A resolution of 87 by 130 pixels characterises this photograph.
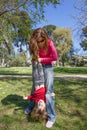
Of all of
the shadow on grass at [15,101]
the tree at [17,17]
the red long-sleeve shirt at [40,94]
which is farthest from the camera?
the tree at [17,17]

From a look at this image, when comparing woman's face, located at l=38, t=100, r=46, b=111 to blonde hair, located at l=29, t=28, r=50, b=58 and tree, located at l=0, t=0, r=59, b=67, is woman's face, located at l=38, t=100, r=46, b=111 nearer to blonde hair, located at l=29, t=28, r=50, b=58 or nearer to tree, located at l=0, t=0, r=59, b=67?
blonde hair, located at l=29, t=28, r=50, b=58

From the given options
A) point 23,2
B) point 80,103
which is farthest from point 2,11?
point 80,103

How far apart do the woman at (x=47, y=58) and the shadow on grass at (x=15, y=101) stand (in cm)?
148

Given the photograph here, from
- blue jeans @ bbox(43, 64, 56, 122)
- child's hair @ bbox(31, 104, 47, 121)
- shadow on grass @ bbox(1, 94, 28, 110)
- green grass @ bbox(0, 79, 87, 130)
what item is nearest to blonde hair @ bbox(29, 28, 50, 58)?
blue jeans @ bbox(43, 64, 56, 122)

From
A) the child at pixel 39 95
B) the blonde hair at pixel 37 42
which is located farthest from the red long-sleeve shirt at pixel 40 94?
the blonde hair at pixel 37 42

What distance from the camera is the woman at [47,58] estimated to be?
6496mm

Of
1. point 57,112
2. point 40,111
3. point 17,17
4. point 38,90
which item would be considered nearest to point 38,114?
point 40,111

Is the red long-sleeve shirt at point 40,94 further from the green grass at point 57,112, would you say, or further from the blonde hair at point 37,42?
the blonde hair at point 37,42

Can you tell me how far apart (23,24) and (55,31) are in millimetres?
66690

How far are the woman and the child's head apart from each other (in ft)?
0.29

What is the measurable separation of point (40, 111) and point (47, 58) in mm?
1132

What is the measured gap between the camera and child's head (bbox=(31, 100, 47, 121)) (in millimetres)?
6539

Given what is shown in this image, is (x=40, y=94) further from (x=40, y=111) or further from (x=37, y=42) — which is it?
(x=37, y=42)

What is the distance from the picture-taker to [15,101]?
870 centimetres
